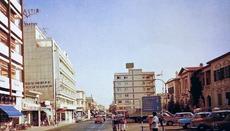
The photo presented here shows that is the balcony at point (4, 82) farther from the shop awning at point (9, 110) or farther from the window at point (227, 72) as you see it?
the window at point (227, 72)

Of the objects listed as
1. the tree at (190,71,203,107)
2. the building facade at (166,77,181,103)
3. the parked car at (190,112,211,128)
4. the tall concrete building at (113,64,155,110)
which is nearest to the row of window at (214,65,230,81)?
the tree at (190,71,203,107)

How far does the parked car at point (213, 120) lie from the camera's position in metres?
33.6

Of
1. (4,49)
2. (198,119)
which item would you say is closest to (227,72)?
(198,119)

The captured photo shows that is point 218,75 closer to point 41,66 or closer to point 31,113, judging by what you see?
point 31,113

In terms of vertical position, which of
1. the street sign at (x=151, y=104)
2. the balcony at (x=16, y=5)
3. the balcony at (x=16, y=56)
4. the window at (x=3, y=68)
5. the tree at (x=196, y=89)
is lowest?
the street sign at (x=151, y=104)

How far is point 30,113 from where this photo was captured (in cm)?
7931

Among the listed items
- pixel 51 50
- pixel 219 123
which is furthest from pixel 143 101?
pixel 51 50

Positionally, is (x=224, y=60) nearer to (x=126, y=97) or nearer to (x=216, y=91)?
(x=216, y=91)

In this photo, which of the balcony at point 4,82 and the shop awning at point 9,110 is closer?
the shop awning at point 9,110

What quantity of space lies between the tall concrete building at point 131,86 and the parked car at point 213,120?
80298 mm

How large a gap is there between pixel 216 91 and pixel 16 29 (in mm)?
29362

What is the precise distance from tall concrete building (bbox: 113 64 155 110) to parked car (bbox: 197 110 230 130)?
80.3m

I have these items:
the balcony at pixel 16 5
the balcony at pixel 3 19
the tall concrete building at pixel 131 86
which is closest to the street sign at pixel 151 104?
the balcony at pixel 3 19

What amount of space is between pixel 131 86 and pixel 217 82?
66.4 meters
